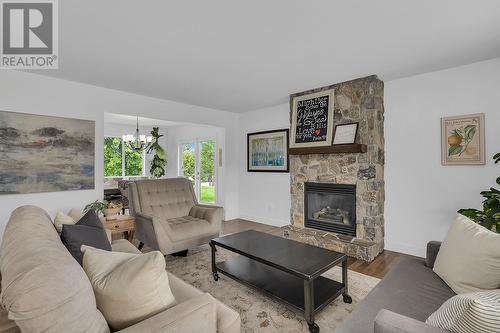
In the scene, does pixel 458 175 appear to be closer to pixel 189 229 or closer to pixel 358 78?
pixel 358 78

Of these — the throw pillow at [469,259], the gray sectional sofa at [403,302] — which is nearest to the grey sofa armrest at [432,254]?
the gray sectional sofa at [403,302]

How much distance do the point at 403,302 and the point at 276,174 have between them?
3.55m

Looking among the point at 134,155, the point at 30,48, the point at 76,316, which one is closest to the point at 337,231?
the point at 76,316

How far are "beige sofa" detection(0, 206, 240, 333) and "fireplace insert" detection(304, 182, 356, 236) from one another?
287 cm

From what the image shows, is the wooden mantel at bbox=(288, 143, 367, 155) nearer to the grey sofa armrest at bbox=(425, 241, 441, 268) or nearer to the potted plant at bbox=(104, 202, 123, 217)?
the grey sofa armrest at bbox=(425, 241, 441, 268)

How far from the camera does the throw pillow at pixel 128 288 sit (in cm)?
96

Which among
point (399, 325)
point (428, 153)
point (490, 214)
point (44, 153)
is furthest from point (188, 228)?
point (428, 153)

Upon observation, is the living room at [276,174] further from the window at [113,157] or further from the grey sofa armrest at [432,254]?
the window at [113,157]

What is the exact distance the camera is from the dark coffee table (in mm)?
1829

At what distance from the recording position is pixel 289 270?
188cm

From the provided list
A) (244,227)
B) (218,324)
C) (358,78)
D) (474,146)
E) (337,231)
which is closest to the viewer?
(218,324)

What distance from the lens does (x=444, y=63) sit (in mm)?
2857

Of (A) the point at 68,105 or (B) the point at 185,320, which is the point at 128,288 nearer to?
(B) the point at 185,320

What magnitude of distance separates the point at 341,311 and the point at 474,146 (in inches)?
98.3
